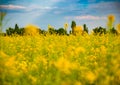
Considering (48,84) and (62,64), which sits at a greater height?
(62,64)

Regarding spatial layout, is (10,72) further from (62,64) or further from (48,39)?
(48,39)

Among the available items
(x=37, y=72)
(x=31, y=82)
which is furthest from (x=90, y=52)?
(x=31, y=82)

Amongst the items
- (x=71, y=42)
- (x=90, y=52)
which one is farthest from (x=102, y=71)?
(x=71, y=42)

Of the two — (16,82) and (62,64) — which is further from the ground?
(62,64)

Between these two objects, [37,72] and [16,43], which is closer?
[37,72]

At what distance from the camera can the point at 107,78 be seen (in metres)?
3.09

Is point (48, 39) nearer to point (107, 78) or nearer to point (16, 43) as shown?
point (16, 43)

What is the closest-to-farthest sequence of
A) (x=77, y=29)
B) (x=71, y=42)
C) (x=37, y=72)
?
(x=37, y=72) → (x=71, y=42) → (x=77, y=29)

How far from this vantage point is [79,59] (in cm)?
455

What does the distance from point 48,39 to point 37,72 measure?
3.54 metres

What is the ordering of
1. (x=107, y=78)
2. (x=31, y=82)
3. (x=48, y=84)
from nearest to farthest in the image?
(x=107, y=78) < (x=48, y=84) < (x=31, y=82)

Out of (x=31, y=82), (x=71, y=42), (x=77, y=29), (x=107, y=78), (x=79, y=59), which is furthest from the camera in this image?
(x=77, y=29)

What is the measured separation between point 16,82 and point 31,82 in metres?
0.19

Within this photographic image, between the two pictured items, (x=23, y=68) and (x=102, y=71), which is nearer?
(x=102, y=71)
